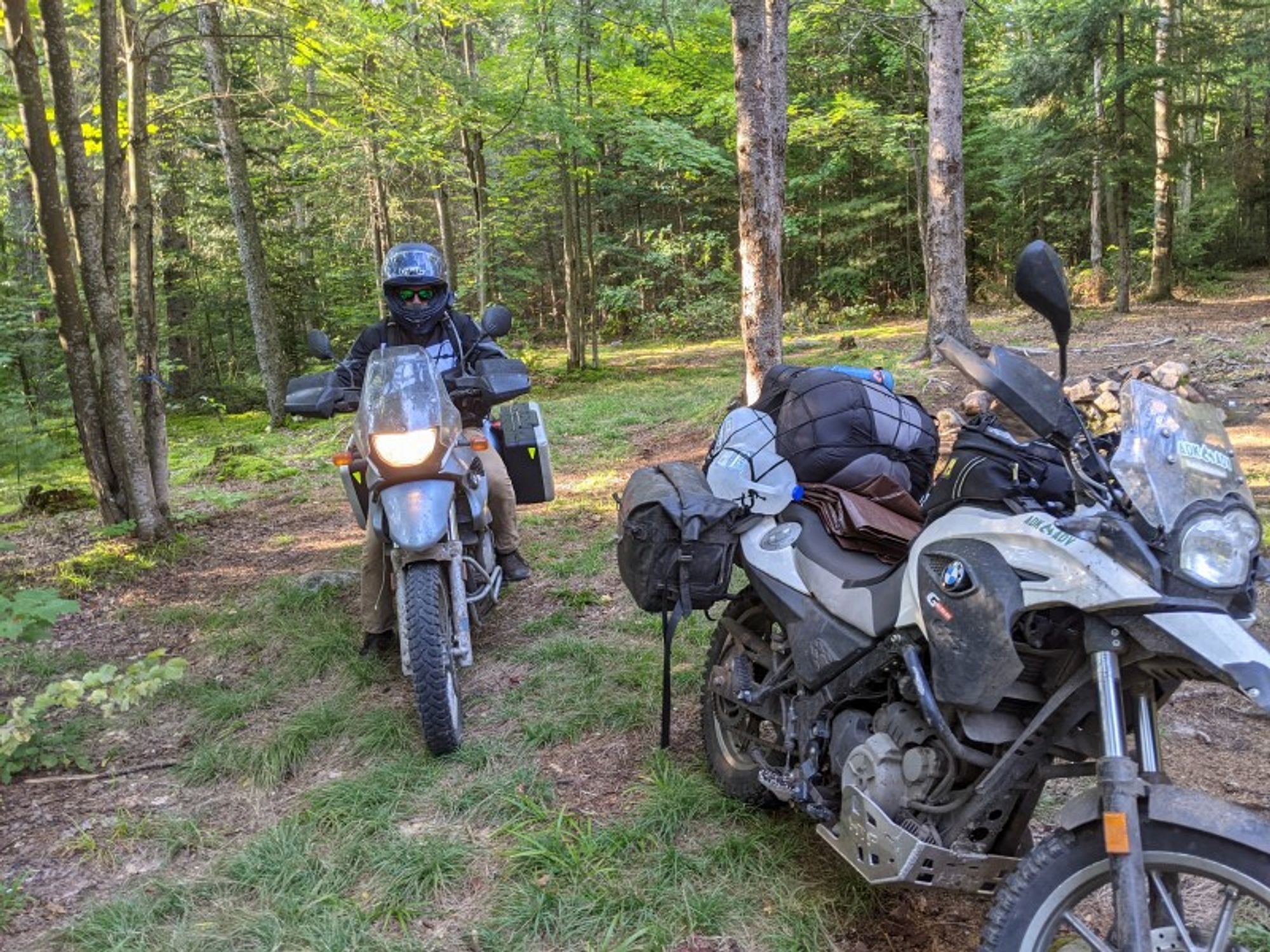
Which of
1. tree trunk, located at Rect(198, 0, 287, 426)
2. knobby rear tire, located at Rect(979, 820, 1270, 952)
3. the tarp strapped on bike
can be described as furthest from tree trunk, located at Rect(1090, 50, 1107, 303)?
knobby rear tire, located at Rect(979, 820, 1270, 952)

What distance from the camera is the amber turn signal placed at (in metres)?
1.57

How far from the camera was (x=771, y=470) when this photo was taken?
9.46 feet

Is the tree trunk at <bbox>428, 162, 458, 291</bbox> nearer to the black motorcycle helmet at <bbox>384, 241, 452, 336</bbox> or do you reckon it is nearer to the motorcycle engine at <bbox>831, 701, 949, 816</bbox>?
the black motorcycle helmet at <bbox>384, 241, 452, 336</bbox>

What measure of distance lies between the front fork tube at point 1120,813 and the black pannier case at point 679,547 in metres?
1.24

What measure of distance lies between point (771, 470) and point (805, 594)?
1.63 feet

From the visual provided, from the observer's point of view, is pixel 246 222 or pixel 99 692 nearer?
pixel 99 692

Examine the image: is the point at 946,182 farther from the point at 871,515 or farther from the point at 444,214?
the point at 444,214

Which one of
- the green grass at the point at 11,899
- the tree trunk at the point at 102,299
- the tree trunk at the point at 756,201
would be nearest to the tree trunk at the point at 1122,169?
the tree trunk at the point at 756,201

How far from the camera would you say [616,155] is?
22109 millimetres

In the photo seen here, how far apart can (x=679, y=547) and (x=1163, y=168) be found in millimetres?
16780

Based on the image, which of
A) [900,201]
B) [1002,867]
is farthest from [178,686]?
[900,201]

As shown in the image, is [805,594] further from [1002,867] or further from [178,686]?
[178,686]

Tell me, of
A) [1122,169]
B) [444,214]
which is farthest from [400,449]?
[1122,169]

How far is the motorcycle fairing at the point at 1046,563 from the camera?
1.63m
